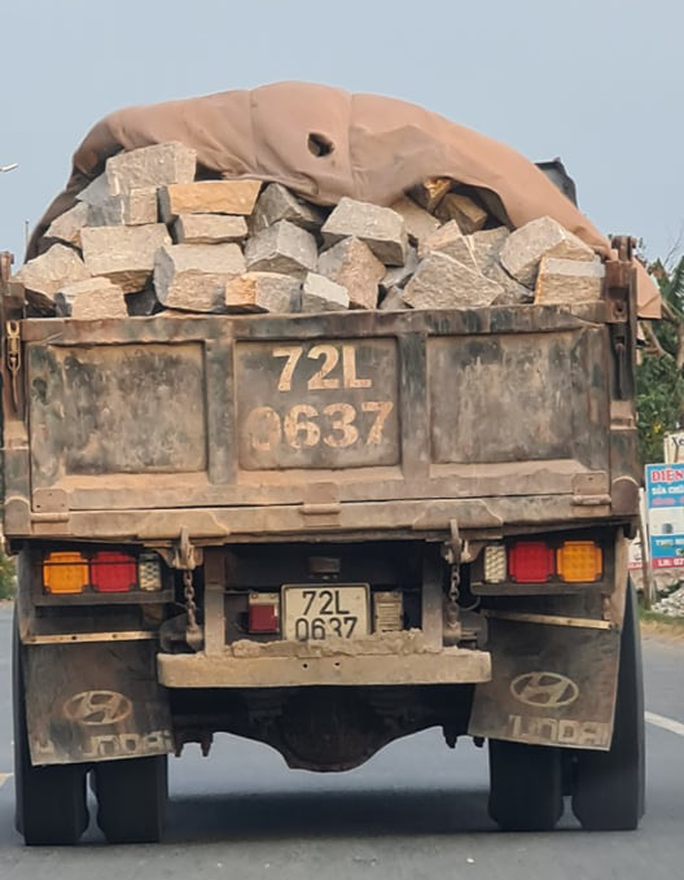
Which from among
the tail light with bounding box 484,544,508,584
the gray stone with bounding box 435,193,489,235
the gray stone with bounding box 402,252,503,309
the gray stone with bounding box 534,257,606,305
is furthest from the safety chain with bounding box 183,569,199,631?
the gray stone with bounding box 435,193,489,235

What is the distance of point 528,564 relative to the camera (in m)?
7.79

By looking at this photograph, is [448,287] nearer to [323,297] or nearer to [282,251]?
[323,297]

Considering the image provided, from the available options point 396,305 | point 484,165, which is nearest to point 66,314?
point 396,305

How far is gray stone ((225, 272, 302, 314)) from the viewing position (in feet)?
25.5

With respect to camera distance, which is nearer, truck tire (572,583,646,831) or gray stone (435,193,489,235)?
truck tire (572,583,646,831)

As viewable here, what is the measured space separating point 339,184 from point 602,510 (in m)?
1.95

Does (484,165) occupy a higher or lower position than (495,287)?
higher

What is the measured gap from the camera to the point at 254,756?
43.2ft

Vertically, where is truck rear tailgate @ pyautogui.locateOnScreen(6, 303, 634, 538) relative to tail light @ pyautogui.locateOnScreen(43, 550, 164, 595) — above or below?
above

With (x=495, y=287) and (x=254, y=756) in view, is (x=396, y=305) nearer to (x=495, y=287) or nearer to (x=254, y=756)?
(x=495, y=287)

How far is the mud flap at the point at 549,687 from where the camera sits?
7.98m

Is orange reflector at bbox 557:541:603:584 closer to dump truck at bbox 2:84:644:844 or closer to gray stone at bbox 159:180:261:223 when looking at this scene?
dump truck at bbox 2:84:644:844

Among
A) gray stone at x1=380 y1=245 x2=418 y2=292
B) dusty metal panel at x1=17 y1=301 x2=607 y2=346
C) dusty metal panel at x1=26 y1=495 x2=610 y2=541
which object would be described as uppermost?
gray stone at x1=380 y1=245 x2=418 y2=292

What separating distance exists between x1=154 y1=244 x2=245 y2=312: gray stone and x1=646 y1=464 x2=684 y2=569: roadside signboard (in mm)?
20347
